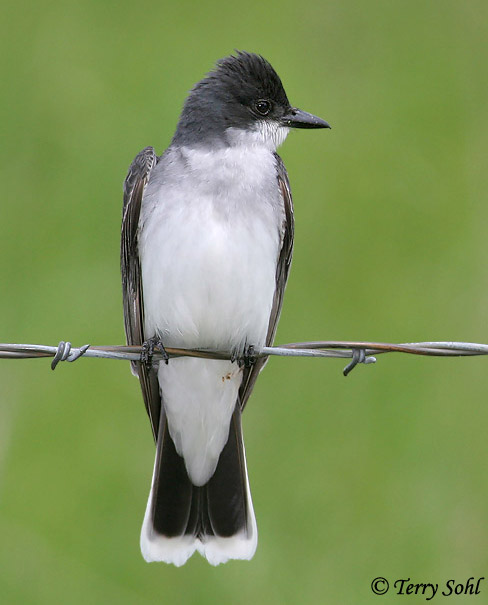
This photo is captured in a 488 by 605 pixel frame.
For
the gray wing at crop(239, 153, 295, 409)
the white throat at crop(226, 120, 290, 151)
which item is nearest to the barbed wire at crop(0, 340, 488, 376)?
the gray wing at crop(239, 153, 295, 409)

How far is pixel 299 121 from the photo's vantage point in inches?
252

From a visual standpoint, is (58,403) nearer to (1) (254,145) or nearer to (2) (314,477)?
(2) (314,477)

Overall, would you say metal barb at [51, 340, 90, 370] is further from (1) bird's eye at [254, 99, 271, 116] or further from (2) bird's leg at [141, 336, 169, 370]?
(1) bird's eye at [254, 99, 271, 116]

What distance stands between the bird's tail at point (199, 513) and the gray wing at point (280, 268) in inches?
10.3

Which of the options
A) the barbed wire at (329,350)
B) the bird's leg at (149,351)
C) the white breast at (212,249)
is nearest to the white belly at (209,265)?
the white breast at (212,249)

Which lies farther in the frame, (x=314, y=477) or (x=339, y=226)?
(x=339, y=226)

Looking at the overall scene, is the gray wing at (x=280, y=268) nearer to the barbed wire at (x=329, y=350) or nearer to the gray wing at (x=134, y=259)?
the gray wing at (x=134, y=259)

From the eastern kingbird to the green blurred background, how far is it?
77 cm

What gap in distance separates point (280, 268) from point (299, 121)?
0.64 metres

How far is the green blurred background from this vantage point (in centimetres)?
710

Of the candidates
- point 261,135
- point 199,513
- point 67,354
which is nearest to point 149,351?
point 67,354

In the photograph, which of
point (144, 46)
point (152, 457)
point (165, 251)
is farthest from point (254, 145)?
point (144, 46)

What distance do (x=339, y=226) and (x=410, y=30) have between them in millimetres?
1676

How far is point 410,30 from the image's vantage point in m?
9.20
